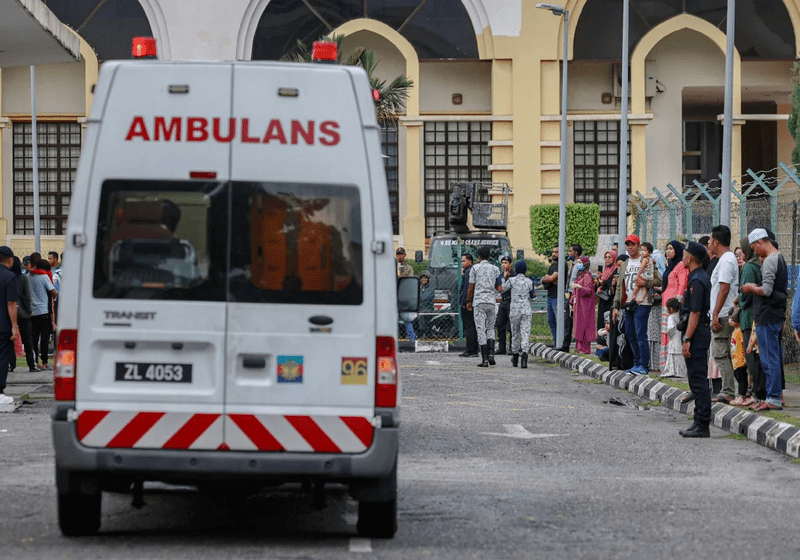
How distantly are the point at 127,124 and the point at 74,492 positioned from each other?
80.0 inches

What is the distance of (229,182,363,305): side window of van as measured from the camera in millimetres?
7605

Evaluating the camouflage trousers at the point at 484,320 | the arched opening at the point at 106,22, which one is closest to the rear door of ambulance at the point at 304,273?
the camouflage trousers at the point at 484,320

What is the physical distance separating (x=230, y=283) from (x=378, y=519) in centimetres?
157

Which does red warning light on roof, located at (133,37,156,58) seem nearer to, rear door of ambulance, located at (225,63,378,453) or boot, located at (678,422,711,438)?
rear door of ambulance, located at (225,63,378,453)

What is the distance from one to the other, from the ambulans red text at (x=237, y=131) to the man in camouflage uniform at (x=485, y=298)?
14172mm

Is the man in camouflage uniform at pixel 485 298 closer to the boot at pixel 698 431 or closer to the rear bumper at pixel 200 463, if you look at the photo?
the boot at pixel 698 431

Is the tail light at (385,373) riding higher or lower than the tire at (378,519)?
higher

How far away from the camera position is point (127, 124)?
7586 mm

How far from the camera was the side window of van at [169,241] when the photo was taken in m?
7.57

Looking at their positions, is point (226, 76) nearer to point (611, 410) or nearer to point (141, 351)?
point (141, 351)

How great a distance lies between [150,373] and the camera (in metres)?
7.59

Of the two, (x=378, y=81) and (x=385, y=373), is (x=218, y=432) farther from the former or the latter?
(x=378, y=81)

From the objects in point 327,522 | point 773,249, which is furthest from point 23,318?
point 327,522

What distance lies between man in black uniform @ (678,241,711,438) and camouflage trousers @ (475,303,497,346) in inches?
366
